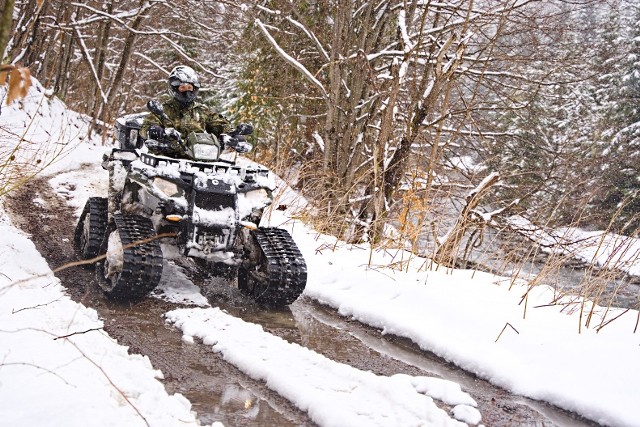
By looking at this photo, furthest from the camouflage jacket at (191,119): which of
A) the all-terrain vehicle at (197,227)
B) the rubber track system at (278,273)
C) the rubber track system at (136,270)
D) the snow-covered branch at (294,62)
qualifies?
the snow-covered branch at (294,62)

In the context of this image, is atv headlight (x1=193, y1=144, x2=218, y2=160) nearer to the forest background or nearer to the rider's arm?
the rider's arm

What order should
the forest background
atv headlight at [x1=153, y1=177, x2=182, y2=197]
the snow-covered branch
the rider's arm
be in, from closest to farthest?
atv headlight at [x1=153, y1=177, x2=182, y2=197]
the rider's arm
the forest background
the snow-covered branch

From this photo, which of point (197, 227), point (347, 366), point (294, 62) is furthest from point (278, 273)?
point (294, 62)

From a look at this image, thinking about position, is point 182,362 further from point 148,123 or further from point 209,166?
point 148,123

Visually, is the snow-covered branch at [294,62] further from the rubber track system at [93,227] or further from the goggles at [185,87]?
the rubber track system at [93,227]

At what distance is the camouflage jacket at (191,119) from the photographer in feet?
21.4

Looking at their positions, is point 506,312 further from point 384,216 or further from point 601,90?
point 601,90

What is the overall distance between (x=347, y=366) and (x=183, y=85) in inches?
146

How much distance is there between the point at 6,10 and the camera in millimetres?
1816

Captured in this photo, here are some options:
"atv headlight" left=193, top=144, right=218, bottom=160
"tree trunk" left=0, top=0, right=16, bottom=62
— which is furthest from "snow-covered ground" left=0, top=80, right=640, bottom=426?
"atv headlight" left=193, top=144, right=218, bottom=160

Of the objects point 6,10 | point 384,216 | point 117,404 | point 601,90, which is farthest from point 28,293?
point 601,90

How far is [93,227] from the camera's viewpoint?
6270 millimetres

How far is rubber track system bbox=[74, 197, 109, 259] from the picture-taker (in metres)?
6.16

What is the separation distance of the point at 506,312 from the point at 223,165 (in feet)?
8.87
